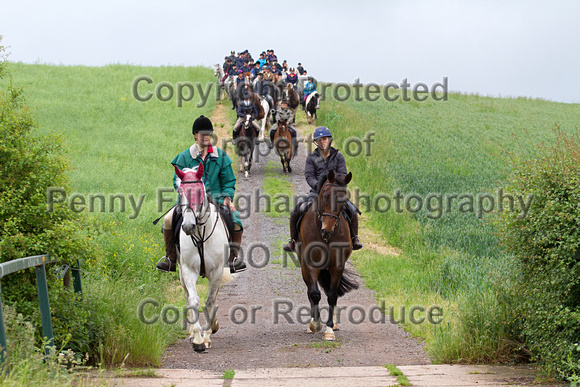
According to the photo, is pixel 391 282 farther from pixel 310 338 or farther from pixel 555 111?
pixel 555 111

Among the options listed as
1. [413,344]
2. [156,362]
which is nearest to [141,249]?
[156,362]

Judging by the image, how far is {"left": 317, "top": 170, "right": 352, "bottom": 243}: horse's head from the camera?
347 inches

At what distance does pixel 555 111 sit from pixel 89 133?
43.0 meters

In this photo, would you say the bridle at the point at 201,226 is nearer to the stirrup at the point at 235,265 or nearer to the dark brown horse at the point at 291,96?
the stirrup at the point at 235,265

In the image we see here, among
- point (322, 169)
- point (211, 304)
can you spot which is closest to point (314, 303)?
point (211, 304)

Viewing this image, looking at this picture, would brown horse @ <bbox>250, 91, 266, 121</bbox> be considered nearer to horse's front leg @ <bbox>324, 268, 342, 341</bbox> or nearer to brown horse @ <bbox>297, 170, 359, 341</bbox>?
brown horse @ <bbox>297, 170, 359, 341</bbox>

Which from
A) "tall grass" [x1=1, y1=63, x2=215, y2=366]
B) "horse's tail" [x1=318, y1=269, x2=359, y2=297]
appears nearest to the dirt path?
"horse's tail" [x1=318, y1=269, x2=359, y2=297]

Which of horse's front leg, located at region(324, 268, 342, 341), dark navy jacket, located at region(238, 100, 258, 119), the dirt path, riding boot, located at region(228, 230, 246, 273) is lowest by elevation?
the dirt path

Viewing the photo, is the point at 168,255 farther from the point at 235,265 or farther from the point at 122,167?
the point at 122,167

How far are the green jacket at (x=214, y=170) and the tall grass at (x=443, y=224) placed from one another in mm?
3720

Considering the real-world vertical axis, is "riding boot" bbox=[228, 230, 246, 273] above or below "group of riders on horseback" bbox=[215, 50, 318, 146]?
below

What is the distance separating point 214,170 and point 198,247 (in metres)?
1.41

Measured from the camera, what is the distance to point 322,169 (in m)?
10.3

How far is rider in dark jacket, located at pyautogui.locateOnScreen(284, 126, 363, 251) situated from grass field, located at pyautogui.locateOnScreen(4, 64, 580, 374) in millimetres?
2040
